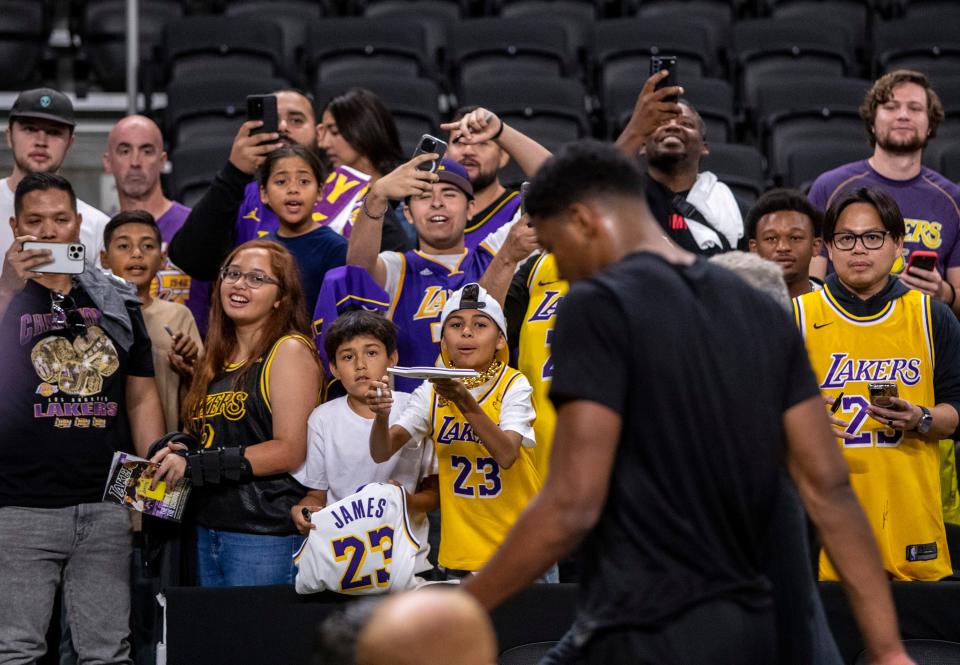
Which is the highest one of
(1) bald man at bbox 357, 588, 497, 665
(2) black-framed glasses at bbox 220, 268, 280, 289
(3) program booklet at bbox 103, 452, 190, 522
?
(2) black-framed glasses at bbox 220, 268, 280, 289

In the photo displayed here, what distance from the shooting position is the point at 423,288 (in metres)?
4.95

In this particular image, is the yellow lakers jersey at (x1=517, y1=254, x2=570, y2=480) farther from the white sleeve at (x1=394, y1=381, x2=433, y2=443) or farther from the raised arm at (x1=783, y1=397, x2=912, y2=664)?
the raised arm at (x1=783, y1=397, x2=912, y2=664)

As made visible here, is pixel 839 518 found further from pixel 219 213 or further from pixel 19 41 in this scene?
pixel 19 41

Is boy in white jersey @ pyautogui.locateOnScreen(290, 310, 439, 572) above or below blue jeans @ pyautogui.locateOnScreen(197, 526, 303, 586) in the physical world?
above

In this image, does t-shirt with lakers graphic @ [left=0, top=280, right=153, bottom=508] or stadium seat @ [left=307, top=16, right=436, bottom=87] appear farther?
stadium seat @ [left=307, top=16, right=436, bottom=87]

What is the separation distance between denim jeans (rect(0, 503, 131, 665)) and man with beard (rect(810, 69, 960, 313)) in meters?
2.93

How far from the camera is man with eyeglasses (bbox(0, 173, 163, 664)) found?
426 cm

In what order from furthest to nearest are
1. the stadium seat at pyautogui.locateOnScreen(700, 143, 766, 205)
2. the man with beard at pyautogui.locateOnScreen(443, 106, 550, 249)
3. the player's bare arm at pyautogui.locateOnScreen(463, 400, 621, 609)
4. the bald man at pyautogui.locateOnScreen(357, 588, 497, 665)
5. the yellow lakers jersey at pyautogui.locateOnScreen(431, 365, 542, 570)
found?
the stadium seat at pyautogui.locateOnScreen(700, 143, 766, 205) < the man with beard at pyautogui.locateOnScreen(443, 106, 550, 249) < the yellow lakers jersey at pyautogui.locateOnScreen(431, 365, 542, 570) < the player's bare arm at pyautogui.locateOnScreen(463, 400, 621, 609) < the bald man at pyautogui.locateOnScreen(357, 588, 497, 665)

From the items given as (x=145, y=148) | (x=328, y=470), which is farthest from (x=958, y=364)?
(x=145, y=148)

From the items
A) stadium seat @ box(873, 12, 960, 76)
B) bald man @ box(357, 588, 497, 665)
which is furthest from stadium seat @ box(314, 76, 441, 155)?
bald man @ box(357, 588, 497, 665)

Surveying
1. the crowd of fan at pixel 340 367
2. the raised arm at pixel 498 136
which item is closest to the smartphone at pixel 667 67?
the crowd of fan at pixel 340 367

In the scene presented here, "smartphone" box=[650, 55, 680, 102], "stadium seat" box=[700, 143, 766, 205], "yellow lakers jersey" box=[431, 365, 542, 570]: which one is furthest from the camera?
"stadium seat" box=[700, 143, 766, 205]

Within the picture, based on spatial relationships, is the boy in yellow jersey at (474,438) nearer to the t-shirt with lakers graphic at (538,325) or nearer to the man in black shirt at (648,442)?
the t-shirt with lakers graphic at (538,325)

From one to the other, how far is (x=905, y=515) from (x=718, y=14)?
5795mm
